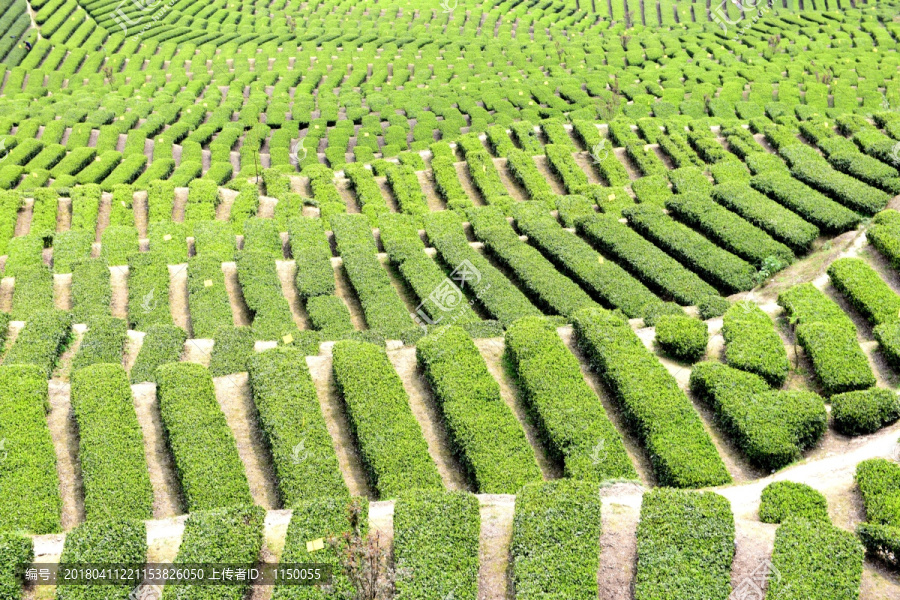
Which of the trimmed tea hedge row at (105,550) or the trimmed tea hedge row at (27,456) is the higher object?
the trimmed tea hedge row at (105,550)

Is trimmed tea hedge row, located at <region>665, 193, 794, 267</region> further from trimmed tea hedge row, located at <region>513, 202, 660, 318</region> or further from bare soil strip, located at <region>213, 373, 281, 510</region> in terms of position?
bare soil strip, located at <region>213, 373, 281, 510</region>

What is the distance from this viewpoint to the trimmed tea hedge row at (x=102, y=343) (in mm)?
18150

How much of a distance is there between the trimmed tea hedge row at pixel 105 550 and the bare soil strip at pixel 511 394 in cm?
762

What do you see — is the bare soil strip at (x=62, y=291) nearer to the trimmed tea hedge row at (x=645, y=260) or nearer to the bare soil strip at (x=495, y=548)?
the bare soil strip at (x=495, y=548)

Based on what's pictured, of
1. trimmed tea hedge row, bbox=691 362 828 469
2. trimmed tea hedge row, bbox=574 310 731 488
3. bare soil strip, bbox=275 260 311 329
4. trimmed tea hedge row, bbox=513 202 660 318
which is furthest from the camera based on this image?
bare soil strip, bbox=275 260 311 329

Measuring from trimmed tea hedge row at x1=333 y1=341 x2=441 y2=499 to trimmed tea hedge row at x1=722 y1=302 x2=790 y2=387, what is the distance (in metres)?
7.54

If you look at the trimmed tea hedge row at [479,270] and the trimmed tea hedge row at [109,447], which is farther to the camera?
the trimmed tea hedge row at [479,270]

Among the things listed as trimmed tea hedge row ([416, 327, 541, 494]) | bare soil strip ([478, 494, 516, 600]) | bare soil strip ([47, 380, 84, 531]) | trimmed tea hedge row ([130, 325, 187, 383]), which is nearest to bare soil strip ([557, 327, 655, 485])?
trimmed tea hedge row ([416, 327, 541, 494])

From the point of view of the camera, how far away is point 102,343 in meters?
18.6

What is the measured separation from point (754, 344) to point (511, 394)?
18.9 ft

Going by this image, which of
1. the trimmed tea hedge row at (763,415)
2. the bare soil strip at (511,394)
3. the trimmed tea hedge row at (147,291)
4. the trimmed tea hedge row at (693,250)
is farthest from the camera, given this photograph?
the trimmed tea hedge row at (693,250)

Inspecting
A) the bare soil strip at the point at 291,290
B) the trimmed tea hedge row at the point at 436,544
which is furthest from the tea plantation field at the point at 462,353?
A: the bare soil strip at the point at 291,290

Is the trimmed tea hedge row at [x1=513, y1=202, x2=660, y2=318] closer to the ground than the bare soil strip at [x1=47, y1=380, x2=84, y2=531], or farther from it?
closer to the ground

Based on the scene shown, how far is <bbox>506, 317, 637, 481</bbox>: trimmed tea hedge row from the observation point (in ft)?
47.6
